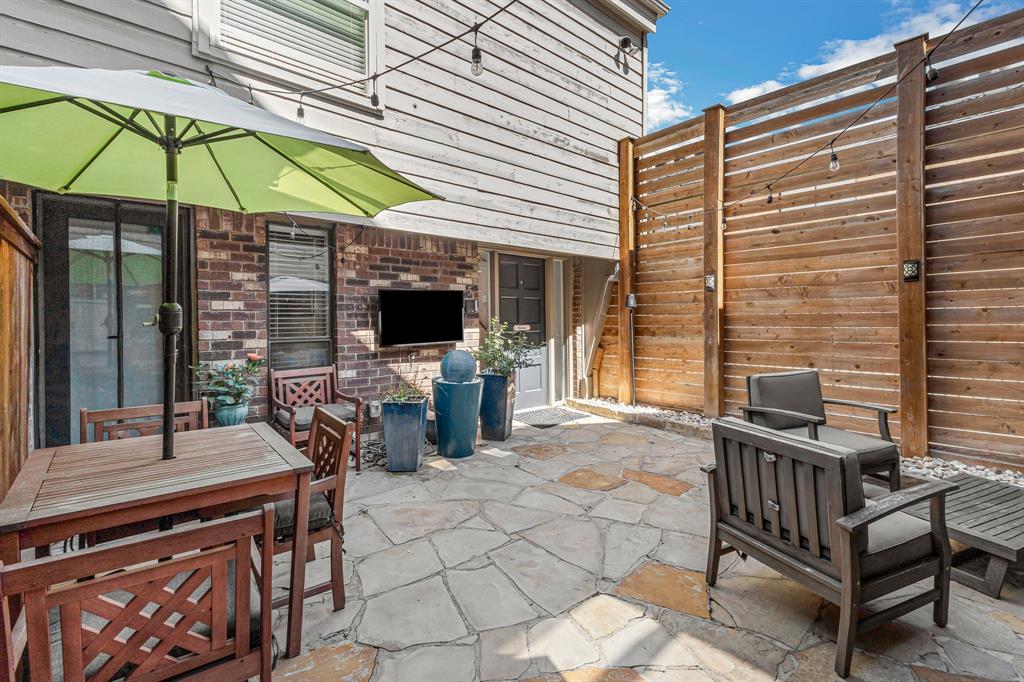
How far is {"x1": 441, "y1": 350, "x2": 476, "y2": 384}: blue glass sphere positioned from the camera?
4422 mm

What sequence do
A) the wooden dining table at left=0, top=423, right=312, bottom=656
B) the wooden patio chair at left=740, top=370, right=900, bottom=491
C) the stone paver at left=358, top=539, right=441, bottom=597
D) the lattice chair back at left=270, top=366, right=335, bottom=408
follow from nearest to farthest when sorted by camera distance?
the wooden dining table at left=0, top=423, right=312, bottom=656 → the stone paver at left=358, top=539, right=441, bottom=597 → the wooden patio chair at left=740, top=370, right=900, bottom=491 → the lattice chair back at left=270, top=366, right=335, bottom=408

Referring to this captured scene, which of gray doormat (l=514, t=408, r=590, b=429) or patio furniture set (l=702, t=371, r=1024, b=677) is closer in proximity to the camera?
patio furniture set (l=702, t=371, r=1024, b=677)

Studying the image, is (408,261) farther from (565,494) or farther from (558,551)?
(558,551)

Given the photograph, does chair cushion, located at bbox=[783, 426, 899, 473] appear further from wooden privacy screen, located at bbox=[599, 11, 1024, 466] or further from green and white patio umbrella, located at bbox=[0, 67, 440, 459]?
green and white patio umbrella, located at bbox=[0, 67, 440, 459]

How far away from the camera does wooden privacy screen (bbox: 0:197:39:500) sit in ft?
5.74

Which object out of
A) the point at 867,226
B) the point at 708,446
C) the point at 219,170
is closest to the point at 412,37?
the point at 219,170

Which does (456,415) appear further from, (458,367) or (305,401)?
(305,401)

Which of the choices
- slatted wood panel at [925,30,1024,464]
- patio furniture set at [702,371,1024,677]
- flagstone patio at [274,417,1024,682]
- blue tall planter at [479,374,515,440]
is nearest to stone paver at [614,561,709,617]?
flagstone patio at [274,417,1024,682]

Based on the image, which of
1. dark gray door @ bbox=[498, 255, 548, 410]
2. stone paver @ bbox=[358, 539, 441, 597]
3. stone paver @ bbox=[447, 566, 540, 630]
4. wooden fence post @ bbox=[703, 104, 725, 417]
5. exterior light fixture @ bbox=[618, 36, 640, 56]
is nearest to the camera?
stone paver @ bbox=[447, 566, 540, 630]

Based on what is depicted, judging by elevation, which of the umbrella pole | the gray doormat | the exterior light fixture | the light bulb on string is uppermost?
the exterior light fixture

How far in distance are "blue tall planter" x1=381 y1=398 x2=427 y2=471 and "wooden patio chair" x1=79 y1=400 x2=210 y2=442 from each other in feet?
4.69

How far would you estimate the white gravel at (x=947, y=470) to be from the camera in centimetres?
371

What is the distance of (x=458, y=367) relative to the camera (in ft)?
14.5

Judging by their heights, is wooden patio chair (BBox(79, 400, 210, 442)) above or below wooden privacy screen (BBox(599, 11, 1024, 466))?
below
